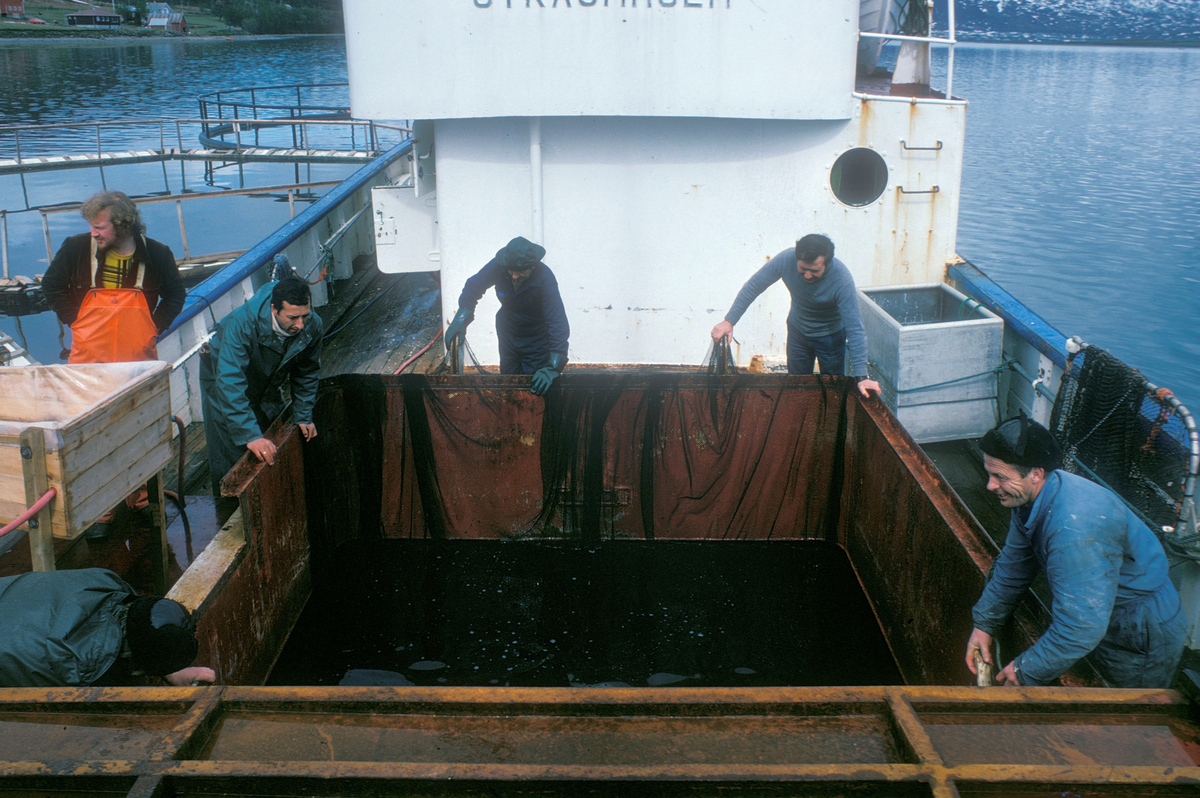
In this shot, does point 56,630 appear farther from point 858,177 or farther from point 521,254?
point 858,177

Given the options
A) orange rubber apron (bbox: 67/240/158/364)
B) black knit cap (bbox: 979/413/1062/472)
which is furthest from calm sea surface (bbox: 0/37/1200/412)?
black knit cap (bbox: 979/413/1062/472)

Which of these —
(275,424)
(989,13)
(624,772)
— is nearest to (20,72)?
(275,424)

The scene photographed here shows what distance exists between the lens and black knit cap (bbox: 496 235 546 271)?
4805 millimetres

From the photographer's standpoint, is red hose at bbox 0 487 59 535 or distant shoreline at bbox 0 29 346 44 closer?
red hose at bbox 0 487 59 535

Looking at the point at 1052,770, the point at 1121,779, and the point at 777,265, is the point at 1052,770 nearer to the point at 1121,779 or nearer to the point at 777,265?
the point at 1121,779

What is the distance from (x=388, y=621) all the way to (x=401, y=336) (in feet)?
14.2

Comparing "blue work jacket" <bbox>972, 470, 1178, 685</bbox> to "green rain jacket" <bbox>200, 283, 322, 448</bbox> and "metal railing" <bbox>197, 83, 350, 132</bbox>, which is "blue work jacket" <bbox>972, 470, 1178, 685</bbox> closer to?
"green rain jacket" <bbox>200, 283, 322, 448</bbox>

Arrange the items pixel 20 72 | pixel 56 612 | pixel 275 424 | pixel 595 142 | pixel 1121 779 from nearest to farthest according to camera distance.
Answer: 1. pixel 1121 779
2. pixel 56 612
3. pixel 275 424
4. pixel 595 142
5. pixel 20 72

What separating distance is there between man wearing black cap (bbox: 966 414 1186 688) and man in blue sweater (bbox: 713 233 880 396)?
2084 mm

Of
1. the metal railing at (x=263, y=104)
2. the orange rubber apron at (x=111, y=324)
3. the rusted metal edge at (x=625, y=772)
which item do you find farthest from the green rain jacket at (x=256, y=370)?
the metal railing at (x=263, y=104)

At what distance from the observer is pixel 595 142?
6.29 meters

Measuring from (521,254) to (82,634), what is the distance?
3.02 metres

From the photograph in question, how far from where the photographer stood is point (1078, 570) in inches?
95.3

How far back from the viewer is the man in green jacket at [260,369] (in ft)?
12.7
